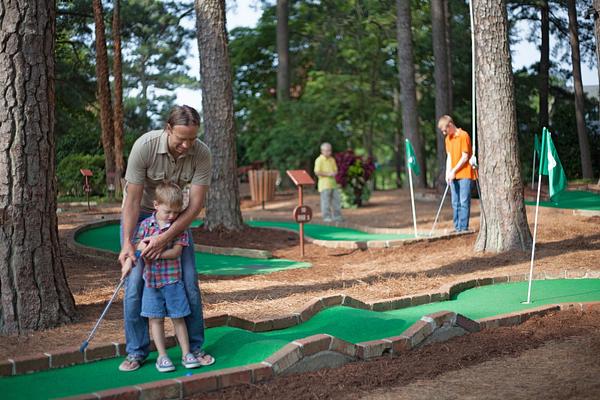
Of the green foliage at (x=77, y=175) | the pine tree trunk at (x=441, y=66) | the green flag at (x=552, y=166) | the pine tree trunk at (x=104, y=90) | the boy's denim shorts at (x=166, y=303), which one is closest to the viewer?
the boy's denim shorts at (x=166, y=303)

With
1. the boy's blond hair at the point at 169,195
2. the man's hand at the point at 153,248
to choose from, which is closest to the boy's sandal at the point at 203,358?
the man's hand at the point at 153,248

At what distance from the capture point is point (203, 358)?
199 inches

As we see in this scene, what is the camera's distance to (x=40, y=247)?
605 centimetres

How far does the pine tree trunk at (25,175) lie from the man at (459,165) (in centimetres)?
638

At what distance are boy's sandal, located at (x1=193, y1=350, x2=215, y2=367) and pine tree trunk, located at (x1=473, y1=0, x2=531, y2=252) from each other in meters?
5.64

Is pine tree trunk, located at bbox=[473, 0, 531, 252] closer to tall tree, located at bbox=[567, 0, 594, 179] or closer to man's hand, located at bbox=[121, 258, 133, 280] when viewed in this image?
man's hand, located at bbox=[121, 258, 133, 280]

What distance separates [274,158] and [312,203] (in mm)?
6572

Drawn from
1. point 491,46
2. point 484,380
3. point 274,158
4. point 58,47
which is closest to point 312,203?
point 274,158

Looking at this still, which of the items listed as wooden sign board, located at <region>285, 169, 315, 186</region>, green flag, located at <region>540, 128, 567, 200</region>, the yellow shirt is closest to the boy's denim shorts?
green flag, located at <region>540, 128, 567, 200</region>

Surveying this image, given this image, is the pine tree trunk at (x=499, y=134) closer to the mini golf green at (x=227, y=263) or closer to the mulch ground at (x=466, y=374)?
the mini golf green at (x=227, y=263)

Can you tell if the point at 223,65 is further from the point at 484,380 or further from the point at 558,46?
the point at 558,46

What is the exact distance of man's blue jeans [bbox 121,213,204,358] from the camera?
498cm

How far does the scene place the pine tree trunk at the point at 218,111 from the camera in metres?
12.1

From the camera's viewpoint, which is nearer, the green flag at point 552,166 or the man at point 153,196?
the man at point 153,196
